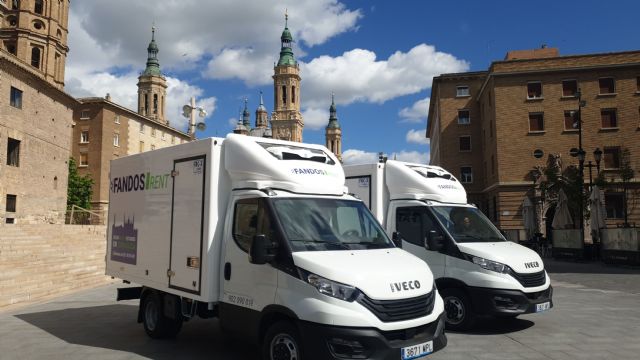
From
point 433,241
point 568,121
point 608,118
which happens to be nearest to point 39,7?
point 568,121

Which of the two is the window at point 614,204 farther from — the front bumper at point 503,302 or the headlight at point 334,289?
the headlight at point 334,289

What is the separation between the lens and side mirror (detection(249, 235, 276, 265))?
203 inches

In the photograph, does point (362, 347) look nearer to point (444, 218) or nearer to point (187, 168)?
point (187, 168)

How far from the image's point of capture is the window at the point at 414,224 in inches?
329

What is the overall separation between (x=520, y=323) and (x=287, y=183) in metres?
5.51

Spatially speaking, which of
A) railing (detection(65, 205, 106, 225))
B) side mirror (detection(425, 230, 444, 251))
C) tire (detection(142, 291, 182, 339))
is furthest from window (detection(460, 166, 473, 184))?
tire (detection(142, 291, 182, 339))

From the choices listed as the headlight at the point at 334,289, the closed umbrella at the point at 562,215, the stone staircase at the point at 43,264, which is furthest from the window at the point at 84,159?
the headlight at the point at 334,289

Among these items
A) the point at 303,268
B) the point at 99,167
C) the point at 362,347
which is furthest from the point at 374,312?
the point at 99,167

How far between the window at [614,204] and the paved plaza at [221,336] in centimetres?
2729

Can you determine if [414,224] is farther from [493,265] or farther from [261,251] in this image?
[261,251]

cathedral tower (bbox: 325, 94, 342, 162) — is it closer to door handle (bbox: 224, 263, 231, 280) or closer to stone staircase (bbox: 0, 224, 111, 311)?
stone staircase (bbox: 0, 224, 111, 311)

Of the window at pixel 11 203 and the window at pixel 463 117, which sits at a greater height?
the window at pixel 463 117

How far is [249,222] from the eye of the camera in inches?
233

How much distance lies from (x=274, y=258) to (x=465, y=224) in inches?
171
